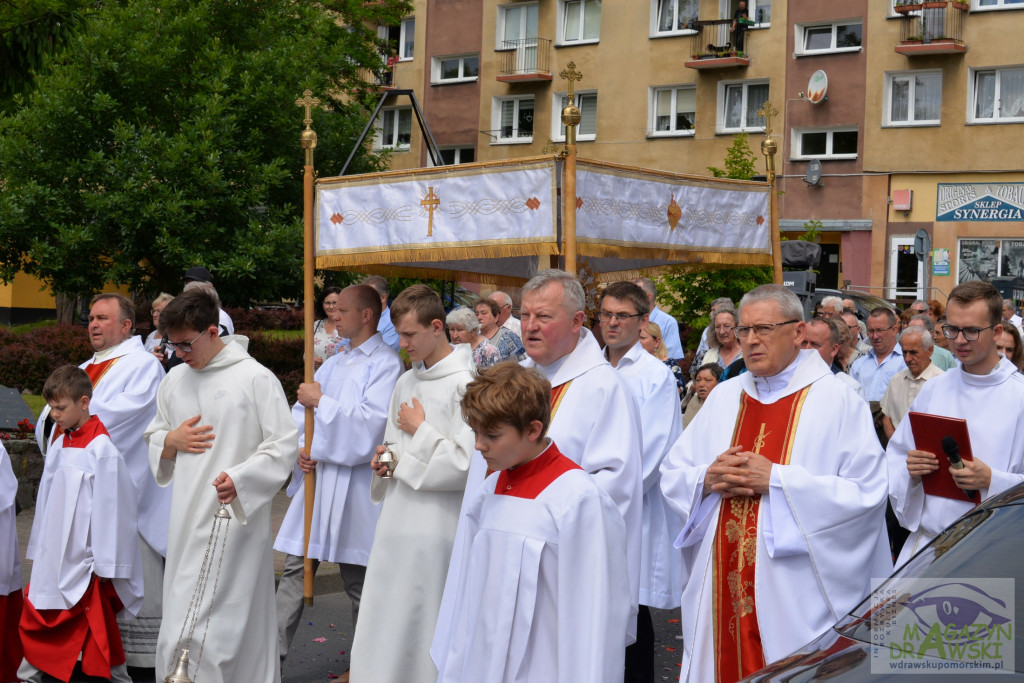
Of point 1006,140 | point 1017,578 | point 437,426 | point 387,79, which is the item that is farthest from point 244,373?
point 387,79

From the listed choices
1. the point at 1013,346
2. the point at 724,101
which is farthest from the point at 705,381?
the point at 724,101

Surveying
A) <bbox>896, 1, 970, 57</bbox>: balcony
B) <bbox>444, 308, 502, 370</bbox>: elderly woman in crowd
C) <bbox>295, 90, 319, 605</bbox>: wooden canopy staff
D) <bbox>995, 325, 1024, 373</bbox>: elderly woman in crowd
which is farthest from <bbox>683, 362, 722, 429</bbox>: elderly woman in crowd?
<bbox>896, 1, 970, 57</bbox>: balcony

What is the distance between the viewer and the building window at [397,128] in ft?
118

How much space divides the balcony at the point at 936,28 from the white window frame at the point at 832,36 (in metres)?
1.20

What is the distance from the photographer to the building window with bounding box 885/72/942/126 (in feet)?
92.3

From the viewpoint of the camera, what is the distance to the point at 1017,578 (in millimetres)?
3137

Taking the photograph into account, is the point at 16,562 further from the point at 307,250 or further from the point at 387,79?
the point at 387,79

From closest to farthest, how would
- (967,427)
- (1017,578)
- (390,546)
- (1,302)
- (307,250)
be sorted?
(1017,578)
(967,427)
(390,546)
(307,250)
(1,302)

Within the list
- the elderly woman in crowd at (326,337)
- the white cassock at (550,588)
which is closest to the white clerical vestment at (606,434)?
the white cassock at (550,588)

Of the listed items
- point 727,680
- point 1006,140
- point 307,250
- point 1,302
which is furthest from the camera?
point 1,302

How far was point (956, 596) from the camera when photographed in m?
3.22

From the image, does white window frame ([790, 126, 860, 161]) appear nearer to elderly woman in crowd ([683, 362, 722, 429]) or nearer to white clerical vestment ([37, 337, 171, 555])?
elderly woman in crowd ([683, 362, 722, 429])

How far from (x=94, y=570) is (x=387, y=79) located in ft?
102

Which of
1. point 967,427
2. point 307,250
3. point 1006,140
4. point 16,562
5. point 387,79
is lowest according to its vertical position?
point 16,562
